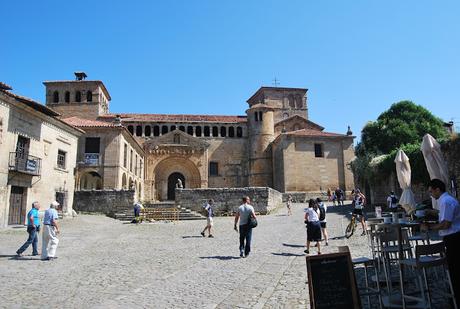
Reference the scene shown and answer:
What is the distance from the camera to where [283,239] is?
13.4 m

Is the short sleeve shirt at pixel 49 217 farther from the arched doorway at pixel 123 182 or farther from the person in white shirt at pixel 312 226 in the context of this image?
the arched doorway at pixel 123 182

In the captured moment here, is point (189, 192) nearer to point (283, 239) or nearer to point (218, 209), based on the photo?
point (218, 209)

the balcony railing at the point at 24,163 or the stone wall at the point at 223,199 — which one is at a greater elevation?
the balcony railing at the point at 24,163

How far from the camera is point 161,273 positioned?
308 inches

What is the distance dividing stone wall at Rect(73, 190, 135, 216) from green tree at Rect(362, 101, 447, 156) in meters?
18.3

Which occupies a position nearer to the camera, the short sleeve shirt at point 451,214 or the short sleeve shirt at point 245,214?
the short sleeve shirt at point 451,214

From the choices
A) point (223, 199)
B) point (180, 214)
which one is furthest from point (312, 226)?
point (223, 199)

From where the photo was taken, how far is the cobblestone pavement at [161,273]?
5680 millimetres

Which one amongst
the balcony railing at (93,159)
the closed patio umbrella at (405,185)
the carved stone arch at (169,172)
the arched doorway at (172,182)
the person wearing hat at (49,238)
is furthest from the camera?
the arched doorway at (172,182)

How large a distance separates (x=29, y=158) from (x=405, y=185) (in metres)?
18.0

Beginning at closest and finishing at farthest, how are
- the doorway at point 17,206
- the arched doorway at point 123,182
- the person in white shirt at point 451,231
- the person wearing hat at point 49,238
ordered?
the person in white shirt at point 451,231 → the person wearing hat at point 49,238 → the doorway at point 17,206 → the arched doorway at point 123,182

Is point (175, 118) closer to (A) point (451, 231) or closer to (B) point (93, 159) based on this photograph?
(B) point (93, 159)

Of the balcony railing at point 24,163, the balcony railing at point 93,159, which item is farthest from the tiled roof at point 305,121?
the balcony railing at point 24,163

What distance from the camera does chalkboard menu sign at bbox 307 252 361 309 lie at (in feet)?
13.0
